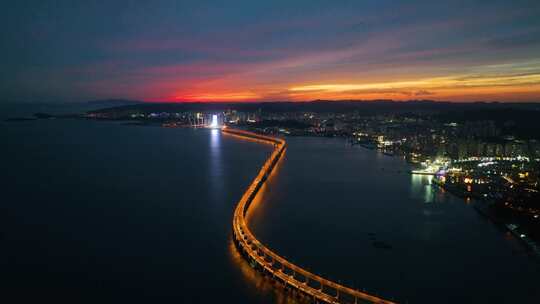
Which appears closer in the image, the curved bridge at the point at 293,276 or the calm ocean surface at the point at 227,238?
the curved bridge at the point at 293,276

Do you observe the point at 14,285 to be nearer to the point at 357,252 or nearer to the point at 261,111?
the point at 357,252

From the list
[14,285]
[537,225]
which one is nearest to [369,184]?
[537,225]

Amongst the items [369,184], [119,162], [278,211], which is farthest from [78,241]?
[119,162]

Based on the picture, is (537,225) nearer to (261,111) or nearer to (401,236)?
(401,236)

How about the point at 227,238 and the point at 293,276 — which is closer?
the point at 293,276

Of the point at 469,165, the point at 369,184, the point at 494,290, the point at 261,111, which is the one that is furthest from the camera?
the point at 261,111

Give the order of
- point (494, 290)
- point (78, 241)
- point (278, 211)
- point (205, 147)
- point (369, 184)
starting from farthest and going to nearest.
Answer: point (205, 147), point (369, 184), point (278, 211), point (78, 241), point (494, 290)

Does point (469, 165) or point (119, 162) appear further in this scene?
point (119, 162)

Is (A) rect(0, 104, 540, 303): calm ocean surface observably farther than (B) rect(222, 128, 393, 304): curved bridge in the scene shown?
Yes
